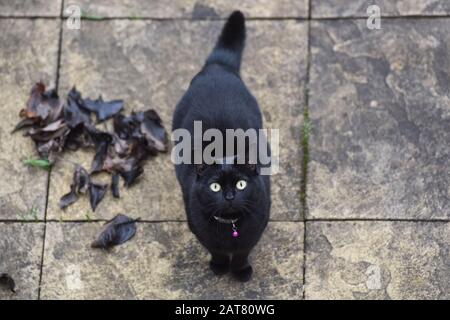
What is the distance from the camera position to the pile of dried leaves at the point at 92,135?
462 cm

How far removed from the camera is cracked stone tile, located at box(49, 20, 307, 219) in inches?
183

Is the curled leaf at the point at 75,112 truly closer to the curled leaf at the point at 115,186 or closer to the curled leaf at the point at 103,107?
the curled leaf at the point at 103,107

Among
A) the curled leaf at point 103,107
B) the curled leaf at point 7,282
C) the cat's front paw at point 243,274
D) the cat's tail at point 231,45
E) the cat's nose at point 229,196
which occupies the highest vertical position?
the cat's tail at point 231,45

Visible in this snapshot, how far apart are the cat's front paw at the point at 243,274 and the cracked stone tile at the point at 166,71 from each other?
0.54m

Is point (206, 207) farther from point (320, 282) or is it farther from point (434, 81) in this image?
point (434, 81)

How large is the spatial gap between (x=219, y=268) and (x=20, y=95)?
1.73 m

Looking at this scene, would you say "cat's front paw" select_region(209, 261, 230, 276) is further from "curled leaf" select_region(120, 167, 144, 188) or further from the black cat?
"curled leaf" select_region(120, 167, 144, 188)

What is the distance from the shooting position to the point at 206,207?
380 cm

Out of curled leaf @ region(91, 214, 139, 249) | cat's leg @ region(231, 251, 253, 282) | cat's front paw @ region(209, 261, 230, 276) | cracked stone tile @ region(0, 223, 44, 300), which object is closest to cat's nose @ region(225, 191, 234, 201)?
cat's leg @ region(231, 251, 253, 282)

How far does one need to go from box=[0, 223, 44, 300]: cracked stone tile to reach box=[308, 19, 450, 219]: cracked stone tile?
1.57 metres

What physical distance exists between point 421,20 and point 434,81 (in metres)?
0.47

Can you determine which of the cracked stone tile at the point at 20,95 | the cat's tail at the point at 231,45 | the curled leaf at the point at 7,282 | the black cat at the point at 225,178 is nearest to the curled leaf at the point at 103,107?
the cracked stone tile at the point at 20,95
